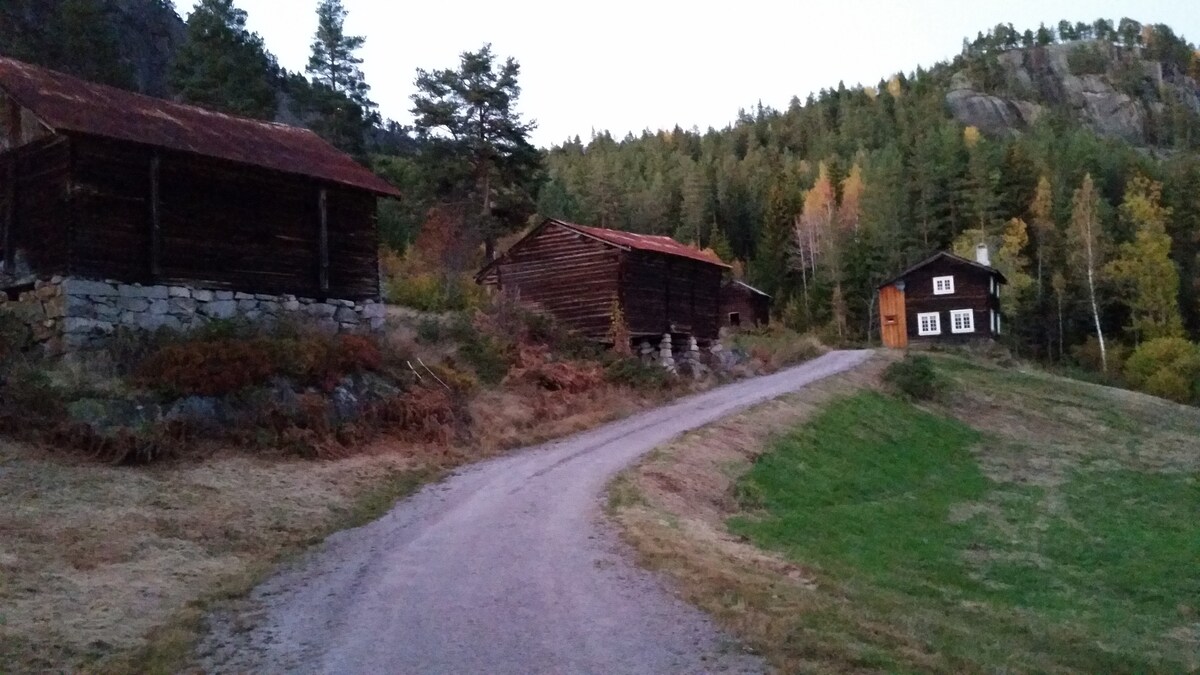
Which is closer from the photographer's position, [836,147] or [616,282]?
[616,282]

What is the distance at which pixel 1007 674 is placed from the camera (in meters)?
8.68

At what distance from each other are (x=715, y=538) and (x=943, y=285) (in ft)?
166

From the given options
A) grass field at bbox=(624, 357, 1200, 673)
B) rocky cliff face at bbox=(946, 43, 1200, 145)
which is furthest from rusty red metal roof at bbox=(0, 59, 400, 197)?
rocky cliff face at bbox=(946, 43, 1200, 145)

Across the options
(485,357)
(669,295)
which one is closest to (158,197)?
(485,357)

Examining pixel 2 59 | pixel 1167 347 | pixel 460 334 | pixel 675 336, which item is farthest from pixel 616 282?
pixel 1167 347

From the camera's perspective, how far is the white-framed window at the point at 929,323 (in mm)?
60688

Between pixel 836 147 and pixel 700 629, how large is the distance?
140 metres

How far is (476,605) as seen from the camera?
10203 millimetres

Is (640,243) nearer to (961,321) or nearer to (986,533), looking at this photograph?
(986,533)

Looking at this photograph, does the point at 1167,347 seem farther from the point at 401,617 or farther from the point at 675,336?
the point at 401,617

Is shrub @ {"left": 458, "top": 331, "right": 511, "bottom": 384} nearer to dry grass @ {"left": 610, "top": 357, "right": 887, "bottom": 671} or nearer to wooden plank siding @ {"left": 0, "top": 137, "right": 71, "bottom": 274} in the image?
dry grass @ {"left": 610, "top": 357, "right": 887, "bottom": 671}

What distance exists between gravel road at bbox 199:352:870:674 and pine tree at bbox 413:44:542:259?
31543 millimetres

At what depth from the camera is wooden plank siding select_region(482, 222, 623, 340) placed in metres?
Result: 36.3

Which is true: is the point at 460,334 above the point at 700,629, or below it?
above
